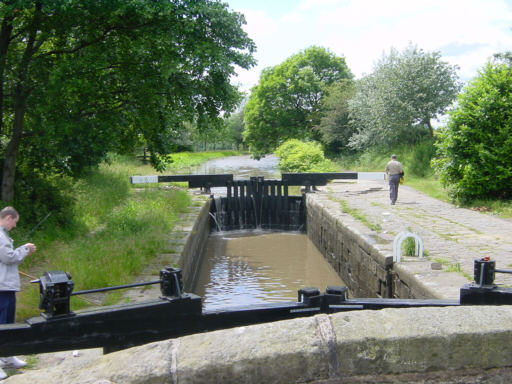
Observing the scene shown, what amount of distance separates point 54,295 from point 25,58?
6811mm

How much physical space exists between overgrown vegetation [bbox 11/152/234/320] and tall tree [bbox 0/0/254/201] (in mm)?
1140

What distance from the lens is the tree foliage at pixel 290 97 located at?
36.9 m

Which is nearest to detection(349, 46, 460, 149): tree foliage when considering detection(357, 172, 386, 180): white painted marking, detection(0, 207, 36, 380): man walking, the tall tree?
detection(357, 172, 386, 180): white painted marking

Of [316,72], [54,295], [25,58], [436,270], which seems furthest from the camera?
[316,72]

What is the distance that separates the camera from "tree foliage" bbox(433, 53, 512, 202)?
11.9 m

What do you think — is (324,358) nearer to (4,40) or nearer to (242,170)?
(4,40)

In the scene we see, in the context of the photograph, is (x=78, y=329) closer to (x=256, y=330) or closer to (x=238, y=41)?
(x=256, y=330)

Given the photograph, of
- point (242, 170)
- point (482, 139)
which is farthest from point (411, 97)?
point (242, 170)

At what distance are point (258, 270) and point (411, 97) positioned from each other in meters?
15.5

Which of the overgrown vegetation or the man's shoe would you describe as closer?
the man's shoe

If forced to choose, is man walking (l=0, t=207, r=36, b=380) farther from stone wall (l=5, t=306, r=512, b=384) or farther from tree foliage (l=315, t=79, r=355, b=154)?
tree foliage (l=315, t=79, r=355, b=154)

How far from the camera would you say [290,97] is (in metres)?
37.8

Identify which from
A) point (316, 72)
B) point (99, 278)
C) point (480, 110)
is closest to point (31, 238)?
point (99, 278)

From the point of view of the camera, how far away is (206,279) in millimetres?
10328
